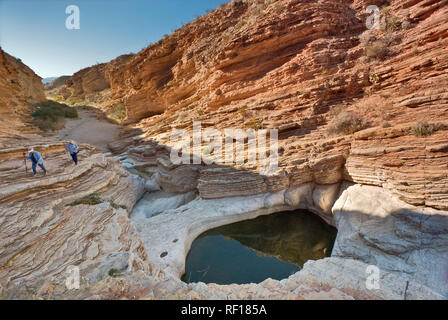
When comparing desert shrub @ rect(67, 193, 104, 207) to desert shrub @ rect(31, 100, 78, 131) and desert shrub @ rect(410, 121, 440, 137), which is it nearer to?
desert shrub @ rect(410, 121, 440, 137)

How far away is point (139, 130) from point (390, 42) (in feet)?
55.9

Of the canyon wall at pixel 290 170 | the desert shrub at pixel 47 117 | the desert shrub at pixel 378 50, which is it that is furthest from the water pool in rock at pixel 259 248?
the desert shrub at pixel 47 117

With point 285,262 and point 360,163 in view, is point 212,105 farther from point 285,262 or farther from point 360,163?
point 285,262

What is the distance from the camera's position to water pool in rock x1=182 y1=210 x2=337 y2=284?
6270 millimetres

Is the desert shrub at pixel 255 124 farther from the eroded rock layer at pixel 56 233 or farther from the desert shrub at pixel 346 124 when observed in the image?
the eroded rock layer at pixel 56 233

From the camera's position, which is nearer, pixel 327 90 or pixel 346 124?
pixel 346 124

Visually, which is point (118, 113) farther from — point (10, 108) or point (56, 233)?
point (56, 233)

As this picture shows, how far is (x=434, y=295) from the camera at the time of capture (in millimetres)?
3850

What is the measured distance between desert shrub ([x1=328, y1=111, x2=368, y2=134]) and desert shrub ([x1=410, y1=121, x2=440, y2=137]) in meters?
1.76

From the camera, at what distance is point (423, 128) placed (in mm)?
6195

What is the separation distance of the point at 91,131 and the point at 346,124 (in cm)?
2138

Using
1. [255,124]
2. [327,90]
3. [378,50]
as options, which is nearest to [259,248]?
[255,124]

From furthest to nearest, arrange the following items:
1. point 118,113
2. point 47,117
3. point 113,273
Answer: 1. point 118,113
2. point 47,117
3. point 113,273

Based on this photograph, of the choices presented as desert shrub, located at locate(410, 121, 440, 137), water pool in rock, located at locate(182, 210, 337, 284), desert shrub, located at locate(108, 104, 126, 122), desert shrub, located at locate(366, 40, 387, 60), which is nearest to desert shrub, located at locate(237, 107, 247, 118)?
water pool in rock, located at locate(182, 210, 337, 284)
